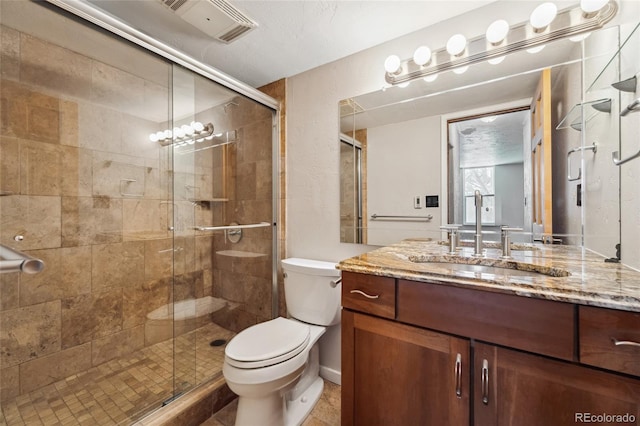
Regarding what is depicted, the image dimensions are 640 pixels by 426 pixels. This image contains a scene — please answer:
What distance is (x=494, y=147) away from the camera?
1316 millimetres

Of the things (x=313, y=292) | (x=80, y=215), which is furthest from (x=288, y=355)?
(x=80, y=215)

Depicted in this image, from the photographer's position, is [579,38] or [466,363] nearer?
[466,363]

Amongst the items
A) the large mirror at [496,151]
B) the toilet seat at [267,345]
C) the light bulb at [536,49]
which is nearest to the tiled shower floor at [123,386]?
the toilet seat at [267,345]

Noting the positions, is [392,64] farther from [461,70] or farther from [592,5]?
[592,5]

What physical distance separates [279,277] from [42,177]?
5.05 feet

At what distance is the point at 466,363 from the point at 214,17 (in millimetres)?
1865

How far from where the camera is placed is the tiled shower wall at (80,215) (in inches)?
53.7

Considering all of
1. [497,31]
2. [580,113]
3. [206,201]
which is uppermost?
[497,31]

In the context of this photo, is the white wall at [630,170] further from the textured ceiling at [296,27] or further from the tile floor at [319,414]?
the tile floor at [319,414]

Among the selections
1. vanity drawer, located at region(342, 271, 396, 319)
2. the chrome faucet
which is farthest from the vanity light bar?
vanity drawer, located at region(342, 271, 396, 319)

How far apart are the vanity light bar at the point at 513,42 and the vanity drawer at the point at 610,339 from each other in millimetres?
1156

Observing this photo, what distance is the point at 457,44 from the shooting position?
4.22 feet

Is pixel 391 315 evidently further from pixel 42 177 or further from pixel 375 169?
pixel 42 177

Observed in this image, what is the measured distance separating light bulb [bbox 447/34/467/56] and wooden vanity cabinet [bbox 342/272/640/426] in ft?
3.84
